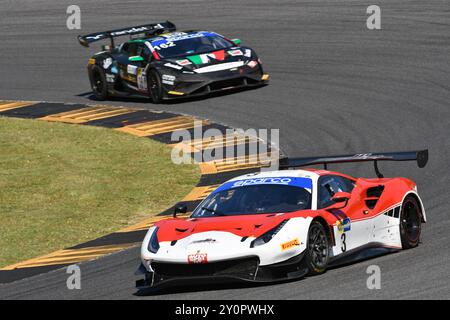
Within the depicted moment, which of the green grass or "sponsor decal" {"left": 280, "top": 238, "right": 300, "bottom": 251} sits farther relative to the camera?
the green grass

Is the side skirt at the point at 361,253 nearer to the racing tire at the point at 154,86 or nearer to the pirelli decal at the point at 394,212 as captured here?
the pirelli decal at the point at 394,212

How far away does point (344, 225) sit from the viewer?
465 inches

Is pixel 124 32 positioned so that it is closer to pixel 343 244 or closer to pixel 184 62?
pixel 184 62

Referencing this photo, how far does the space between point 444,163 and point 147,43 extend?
8.76 meters

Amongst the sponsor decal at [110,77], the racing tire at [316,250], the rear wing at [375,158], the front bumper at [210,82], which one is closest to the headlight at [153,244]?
the racing tire at [316,250]

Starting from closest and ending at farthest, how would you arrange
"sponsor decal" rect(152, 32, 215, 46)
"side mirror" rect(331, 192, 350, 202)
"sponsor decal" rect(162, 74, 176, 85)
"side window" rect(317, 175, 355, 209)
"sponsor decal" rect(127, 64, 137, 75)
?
"side mirror" rect(331, 192, 350, 202) < "side window" rect(317, 175, 355, 209) < "sponsor decal" rect(162, 74, 176, 85) < "sponsor decal" rect(152, 32, 215, 46) < "sponsor decal" rect(127, 64, 137, 75)

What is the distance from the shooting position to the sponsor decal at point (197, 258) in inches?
433

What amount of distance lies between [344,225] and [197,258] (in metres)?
1.70

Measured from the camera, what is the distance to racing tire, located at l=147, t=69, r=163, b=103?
23.1 m

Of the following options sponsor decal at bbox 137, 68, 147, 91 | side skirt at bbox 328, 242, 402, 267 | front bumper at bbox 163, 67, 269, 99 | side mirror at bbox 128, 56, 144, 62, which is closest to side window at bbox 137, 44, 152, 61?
side mirror at bbox 128, 56, 144, 62

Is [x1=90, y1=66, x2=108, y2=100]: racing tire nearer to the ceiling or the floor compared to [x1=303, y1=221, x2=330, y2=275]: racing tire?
nearer to the floor

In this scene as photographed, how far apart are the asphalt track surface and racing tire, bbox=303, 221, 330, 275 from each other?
13 cm

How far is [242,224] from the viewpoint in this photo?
11.4m

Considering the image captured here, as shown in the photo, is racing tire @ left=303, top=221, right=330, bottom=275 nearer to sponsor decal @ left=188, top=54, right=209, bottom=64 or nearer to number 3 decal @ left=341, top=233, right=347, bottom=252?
number 3 decal @ left=341, top=233, right=347, bottom=252
